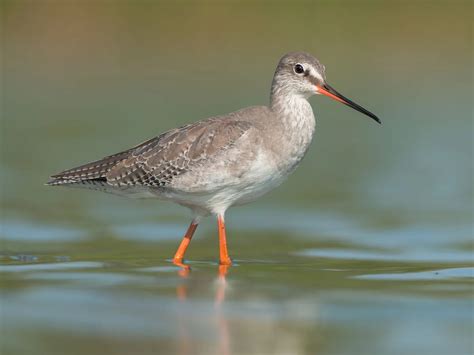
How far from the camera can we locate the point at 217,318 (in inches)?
341

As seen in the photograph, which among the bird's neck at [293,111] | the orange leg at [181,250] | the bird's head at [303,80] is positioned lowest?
the orange leg at [181,250]

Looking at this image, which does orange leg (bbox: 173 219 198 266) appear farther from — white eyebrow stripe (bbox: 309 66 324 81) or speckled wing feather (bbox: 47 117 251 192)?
white eyebrow stripe (bbox: 309 66 324 81)

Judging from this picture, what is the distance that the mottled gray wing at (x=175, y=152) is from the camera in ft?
37.9

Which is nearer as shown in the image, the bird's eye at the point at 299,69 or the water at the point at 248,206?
the water at the point at 248,206

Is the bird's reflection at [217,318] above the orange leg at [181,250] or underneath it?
underneath

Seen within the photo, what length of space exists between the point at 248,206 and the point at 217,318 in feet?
24.7

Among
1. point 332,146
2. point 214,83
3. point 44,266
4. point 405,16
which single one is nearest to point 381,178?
point 332,146

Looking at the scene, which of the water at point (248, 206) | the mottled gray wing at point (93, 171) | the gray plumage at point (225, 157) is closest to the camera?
the water at point (248, 206)

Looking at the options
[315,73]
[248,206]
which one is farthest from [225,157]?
[248,206]

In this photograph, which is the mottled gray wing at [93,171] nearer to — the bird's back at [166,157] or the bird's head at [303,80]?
the bird's back at [166,157]

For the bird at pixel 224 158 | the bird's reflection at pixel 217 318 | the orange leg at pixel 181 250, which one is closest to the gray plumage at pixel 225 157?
the bird at pixel 224 158

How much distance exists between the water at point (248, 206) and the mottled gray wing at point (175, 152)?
917mm

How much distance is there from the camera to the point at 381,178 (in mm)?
18094

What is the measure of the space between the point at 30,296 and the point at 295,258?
370cm
